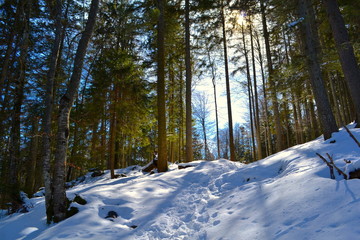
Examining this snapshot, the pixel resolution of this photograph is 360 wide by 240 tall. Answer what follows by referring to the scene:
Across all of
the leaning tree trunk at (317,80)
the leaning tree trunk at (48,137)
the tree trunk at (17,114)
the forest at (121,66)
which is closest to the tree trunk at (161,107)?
the forest at (121,66)

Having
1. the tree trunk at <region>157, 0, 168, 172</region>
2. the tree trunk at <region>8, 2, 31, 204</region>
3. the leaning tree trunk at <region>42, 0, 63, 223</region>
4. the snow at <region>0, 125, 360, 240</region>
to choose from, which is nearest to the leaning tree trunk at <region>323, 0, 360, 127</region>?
the snow at <region>0, 125, 360, 240</region>

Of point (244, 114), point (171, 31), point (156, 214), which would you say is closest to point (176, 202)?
point (156, 214)

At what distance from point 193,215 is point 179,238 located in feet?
2.97

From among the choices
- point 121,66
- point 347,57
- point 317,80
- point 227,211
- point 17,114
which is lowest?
point 227,211

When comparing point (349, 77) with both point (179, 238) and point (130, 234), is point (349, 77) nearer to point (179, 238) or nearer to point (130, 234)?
point (179, 238)

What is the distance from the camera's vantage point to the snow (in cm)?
229

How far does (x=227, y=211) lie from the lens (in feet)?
12.2

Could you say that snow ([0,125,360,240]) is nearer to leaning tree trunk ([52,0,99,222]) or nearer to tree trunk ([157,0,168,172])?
leaning tree trunk ([52,0,99,222])

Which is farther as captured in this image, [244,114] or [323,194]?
[244,114]

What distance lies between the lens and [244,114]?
26828 mm

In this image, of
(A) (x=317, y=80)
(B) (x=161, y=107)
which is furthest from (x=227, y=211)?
(A) (x=317, y=80)

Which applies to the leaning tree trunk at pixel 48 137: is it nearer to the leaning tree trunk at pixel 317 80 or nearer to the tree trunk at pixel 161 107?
the tree trunk at pixel 161 107

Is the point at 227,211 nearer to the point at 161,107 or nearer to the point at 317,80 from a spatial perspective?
the point at 161,107

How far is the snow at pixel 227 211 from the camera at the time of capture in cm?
229
